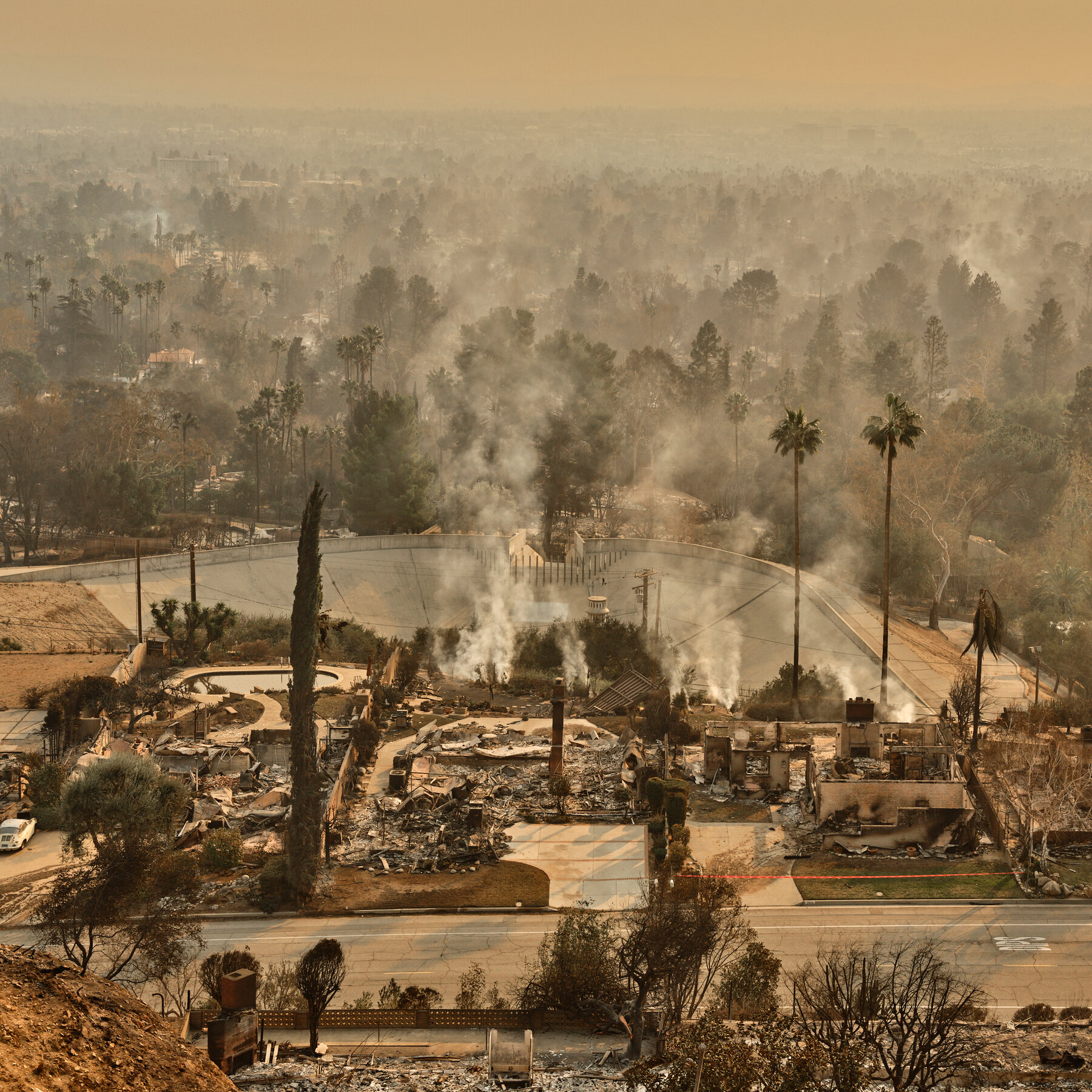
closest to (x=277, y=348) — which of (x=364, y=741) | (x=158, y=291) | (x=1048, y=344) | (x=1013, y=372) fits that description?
(x=158, y=291)

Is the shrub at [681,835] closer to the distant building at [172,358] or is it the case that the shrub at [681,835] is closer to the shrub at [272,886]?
the shrub at [272,886]

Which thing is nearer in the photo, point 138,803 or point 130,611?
point 138,803

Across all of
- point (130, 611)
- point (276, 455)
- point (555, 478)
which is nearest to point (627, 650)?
point (130, 611)

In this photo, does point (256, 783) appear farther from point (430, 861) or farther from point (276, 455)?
point (276, 455)

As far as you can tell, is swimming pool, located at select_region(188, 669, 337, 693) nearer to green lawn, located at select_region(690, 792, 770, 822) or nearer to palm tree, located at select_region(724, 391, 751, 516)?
green lawn, located at select_region(690, 792, 770, 822)

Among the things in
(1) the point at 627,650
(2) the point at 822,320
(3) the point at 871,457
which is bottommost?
(1) the point at 627,650

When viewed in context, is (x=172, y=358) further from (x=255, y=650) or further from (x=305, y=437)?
(x=255, y=650)

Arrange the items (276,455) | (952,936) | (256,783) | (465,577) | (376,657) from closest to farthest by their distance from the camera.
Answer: (952,936), (256,783), (376,657), (465,577), (276,455)

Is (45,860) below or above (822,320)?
below
